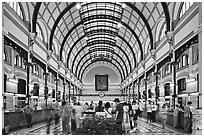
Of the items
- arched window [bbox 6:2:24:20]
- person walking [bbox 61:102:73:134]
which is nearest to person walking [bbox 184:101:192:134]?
person walking [bbox 61:102:73:134]

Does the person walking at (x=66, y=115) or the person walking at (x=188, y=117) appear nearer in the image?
→ the person walking at (x=66, y=115)

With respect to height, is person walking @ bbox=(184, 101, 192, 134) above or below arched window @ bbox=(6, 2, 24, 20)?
below

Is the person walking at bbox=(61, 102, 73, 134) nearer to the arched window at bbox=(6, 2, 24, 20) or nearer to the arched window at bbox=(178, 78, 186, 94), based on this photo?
the arched window at bbox=(6, 2, 24, 20)

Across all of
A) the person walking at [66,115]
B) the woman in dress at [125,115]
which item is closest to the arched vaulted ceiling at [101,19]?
the woman in dress at [125,115]

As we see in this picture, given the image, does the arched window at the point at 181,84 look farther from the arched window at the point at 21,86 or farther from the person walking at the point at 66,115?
the arched window at the point at 21,86

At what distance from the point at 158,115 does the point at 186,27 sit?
8.94 m

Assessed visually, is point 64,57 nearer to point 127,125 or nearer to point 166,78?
point 166,78

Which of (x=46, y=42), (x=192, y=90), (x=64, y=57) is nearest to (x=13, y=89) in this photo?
(x=46, y=42)

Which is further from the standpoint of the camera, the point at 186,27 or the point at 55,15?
the point at 55,15

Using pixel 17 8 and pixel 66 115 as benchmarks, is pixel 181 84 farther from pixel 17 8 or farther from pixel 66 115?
pixel 17 8

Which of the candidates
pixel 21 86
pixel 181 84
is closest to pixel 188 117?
pixel 181 84

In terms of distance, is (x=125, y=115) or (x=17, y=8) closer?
(x=125, y=115)

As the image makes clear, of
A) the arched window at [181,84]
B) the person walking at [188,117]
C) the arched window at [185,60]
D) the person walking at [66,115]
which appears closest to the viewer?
the person walking at [66,115]

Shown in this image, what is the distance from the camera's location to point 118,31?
147 feet
